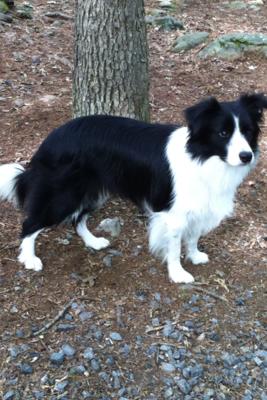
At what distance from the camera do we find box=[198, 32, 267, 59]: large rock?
7574mm

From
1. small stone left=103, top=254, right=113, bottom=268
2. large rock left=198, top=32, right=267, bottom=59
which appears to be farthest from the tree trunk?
large rock left=198, top=32, right=267, bottom=59

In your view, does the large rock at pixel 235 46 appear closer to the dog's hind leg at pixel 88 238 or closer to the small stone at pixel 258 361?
the dog's hind leg at pixel 88 238

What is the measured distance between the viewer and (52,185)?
11.9 feet

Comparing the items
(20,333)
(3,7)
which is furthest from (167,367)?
(3,7)

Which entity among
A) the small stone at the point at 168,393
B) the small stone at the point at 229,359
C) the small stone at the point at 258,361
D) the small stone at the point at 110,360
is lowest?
the small stone at the point at 110,360

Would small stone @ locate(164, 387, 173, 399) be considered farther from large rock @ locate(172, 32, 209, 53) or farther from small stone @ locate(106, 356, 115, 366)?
large rock @ locate(172, 32, 209, 53)

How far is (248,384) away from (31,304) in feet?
5.00

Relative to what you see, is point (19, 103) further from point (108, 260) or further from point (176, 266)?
point (176, 266)

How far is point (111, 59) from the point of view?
14.6ft

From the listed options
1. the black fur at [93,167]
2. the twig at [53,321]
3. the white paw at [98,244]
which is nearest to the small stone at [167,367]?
the twig at [53,321]

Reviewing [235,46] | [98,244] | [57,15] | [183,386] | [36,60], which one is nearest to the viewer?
[183,386]

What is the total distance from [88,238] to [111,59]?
1.62 m

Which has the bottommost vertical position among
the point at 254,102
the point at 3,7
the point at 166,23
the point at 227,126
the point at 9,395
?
the point at 9,395

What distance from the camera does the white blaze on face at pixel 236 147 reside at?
10.0 ft
